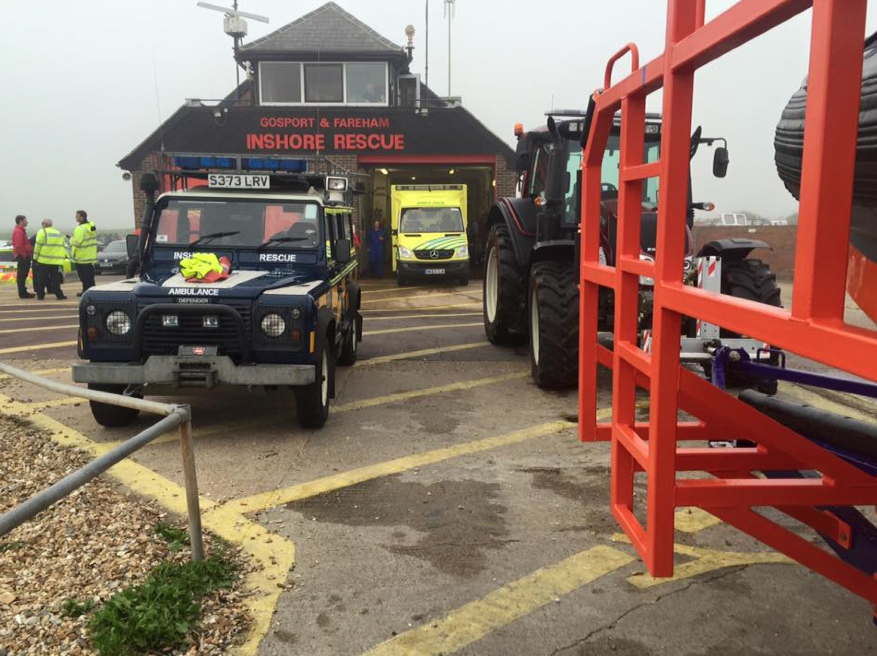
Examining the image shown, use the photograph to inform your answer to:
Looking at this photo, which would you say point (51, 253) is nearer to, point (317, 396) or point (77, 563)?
point (317, 396)

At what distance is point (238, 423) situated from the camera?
5551 mm

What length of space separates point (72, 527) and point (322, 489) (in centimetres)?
135

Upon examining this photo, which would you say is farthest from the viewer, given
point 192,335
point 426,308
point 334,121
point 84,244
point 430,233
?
point 334,121

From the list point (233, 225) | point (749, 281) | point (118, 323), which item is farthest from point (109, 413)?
point (749, 281)

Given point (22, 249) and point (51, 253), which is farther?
point (22, 249)

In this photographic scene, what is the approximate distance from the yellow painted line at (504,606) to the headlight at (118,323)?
3.27 meters

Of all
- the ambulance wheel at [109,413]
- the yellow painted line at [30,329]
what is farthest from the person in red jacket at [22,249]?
the ambulance wheel at [109,413]

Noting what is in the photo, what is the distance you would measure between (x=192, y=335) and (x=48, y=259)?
11.1 m

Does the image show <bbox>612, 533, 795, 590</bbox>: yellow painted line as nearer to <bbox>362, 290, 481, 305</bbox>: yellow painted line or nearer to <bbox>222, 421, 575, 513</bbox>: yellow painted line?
<bbox>222, 421, 575, 513</bbox>: yellow painted line

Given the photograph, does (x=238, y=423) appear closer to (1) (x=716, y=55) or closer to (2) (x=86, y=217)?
(1) (x=716, y=55)

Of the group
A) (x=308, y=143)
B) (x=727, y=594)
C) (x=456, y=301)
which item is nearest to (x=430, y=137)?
(x=308, y=143)

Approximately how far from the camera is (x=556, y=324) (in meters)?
5.94

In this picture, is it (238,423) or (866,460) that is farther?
(238,423)

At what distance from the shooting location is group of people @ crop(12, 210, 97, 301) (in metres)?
13.3
